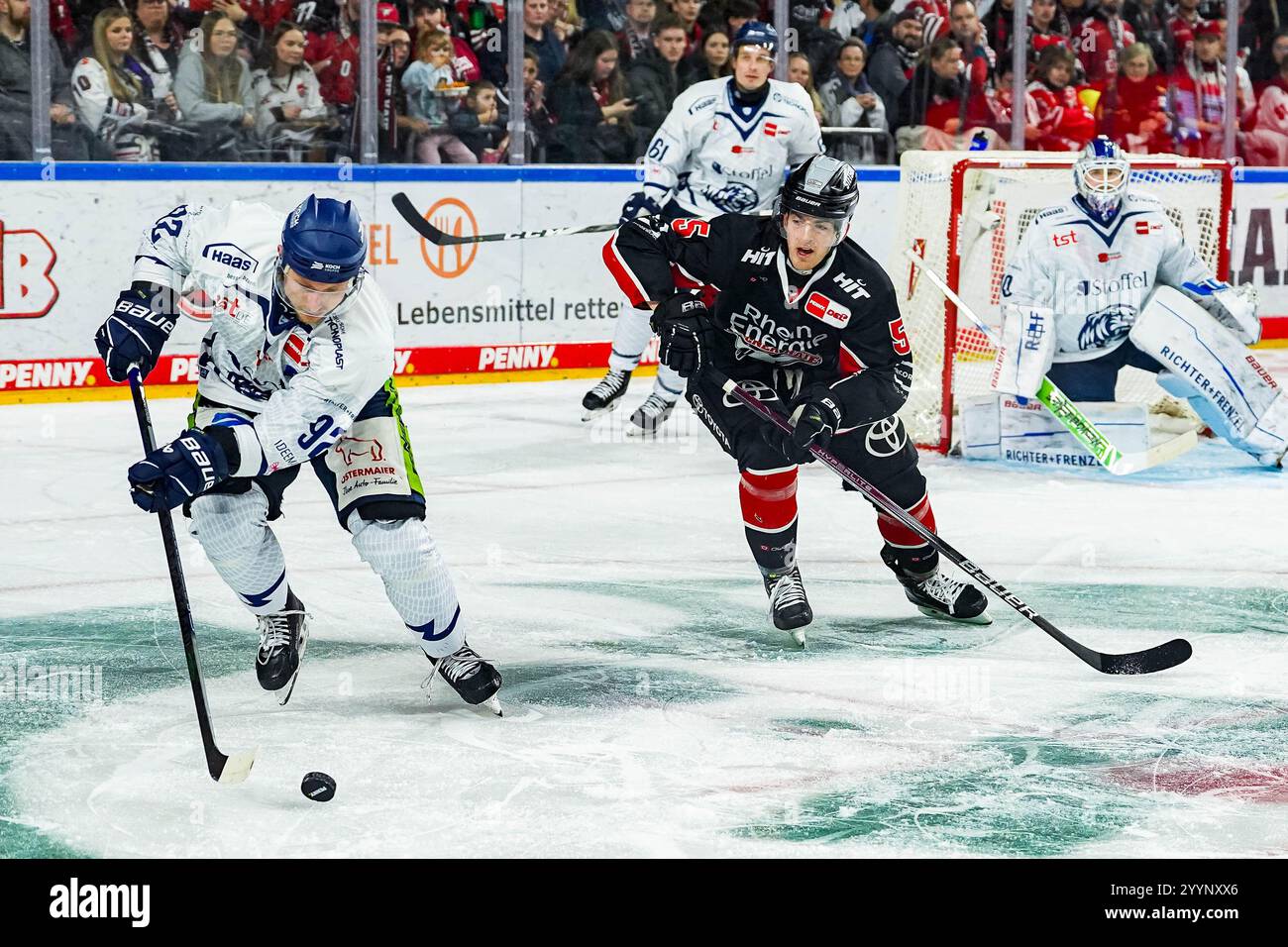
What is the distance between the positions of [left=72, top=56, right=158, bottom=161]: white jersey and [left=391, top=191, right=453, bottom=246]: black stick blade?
98 cm

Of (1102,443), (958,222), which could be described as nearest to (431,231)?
(958,222)

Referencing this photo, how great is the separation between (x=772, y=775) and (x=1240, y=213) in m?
7.39

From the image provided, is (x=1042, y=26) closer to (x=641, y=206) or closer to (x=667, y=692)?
(x=641, y=206)

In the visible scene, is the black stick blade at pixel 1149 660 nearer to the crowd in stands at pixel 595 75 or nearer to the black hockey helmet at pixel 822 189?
the black hockey helmet at pixel 822 189

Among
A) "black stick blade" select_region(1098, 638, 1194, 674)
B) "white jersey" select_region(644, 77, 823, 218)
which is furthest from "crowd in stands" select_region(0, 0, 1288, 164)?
"black stick blade" select_region(1098, 638, 1194, 674)

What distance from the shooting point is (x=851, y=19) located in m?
8.89

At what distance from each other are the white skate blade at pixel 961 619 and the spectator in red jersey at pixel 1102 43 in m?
5.99

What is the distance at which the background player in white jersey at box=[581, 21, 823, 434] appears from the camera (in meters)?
6.45

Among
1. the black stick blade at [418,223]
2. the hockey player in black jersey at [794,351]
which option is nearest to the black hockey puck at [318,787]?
the hockey player in black jersey at [794,351]

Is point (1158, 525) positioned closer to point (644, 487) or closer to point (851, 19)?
point (644, 487)

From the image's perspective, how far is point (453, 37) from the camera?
25.9 feet

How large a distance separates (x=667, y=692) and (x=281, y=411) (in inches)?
36.9

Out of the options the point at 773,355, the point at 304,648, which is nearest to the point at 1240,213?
the point at 773,355

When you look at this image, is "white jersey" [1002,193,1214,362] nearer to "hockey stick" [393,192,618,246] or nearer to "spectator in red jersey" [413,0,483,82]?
"hockey stick" [393,192,618,246]
